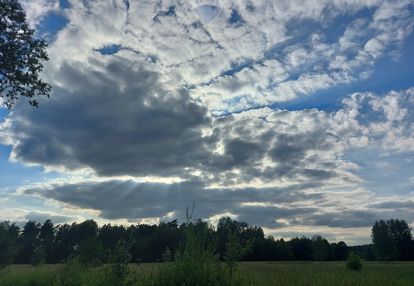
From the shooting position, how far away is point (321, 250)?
99.2 metres

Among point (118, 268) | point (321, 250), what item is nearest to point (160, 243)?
point (321, 250)

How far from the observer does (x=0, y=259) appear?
6244cm

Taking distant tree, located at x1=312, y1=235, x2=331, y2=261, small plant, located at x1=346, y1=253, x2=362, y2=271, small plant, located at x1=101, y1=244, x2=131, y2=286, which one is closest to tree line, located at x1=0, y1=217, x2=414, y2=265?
distant tree, located at x1=312, y1=235, x2=331, y2=261

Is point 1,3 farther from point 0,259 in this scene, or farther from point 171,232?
point 171,232

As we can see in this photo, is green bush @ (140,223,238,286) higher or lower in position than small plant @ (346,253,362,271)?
lower

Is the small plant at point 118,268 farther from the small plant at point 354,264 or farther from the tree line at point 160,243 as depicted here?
the tree line at point 160,243

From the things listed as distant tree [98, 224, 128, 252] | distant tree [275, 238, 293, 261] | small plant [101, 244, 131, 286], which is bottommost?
small plant [101, 244, 131, 286]

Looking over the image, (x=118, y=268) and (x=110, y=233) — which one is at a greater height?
A: (x=110, y=233)

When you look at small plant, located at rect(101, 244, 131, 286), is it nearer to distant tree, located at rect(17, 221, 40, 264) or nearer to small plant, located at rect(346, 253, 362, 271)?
small plant, located at rect(346, 253, 362, 271)

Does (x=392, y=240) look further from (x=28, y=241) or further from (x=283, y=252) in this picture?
(x=28, y=241)

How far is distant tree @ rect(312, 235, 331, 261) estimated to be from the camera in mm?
99000

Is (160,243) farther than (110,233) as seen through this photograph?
No

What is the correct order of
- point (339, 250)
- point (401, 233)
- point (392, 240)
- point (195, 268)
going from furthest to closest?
1. point (401, 233)
2. point (339, 250)
3. point (392, 240)
4. point (195, 268)

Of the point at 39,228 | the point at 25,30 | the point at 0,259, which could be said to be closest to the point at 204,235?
the point at 25,30
